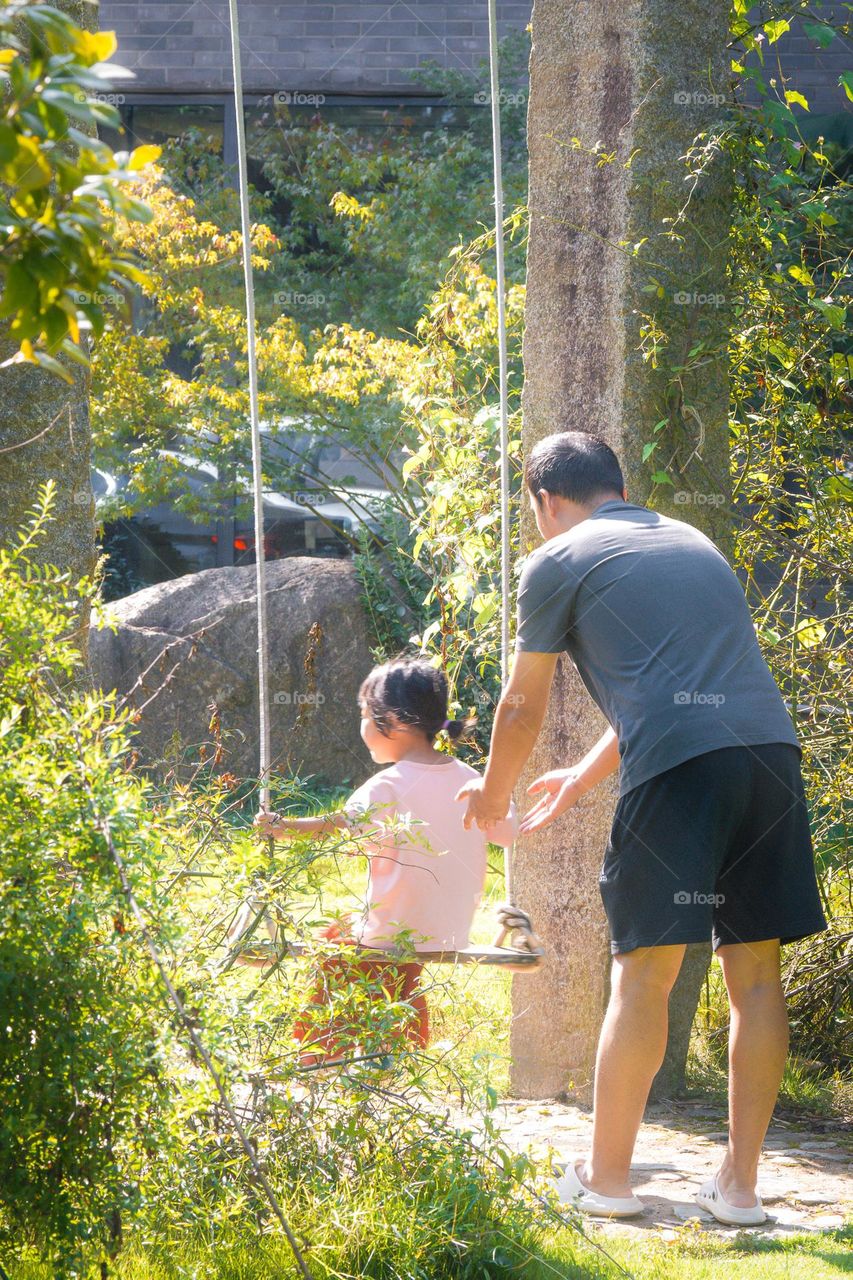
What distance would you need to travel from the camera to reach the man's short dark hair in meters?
3.43

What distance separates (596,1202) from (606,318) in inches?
93.4

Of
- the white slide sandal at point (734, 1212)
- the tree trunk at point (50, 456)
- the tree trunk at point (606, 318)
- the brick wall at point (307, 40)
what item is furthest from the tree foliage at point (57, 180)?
the brick wall at point (307, 40)

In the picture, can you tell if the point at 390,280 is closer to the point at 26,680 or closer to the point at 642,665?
the point at 642,665

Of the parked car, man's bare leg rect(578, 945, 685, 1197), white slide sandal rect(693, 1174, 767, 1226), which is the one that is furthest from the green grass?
the parked car

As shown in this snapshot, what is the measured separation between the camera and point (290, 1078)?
2646 millimetres

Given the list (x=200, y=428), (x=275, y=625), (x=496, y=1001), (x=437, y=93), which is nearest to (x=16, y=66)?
(x=496, y=1001)

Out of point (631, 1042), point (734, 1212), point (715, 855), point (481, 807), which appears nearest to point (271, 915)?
point (481, 807)

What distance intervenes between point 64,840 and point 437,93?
35.1ft

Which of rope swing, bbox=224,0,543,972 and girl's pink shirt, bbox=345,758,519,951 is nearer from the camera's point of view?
rope swing, bbox=224,0,543,972

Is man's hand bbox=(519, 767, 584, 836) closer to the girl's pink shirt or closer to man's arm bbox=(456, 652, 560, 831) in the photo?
the girl's pink shirt

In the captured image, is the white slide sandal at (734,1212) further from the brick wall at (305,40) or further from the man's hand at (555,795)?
the brick wall at (305,40)

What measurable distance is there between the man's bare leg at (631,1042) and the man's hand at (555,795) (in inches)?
20.3

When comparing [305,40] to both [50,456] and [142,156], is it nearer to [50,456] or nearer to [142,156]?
[50,456]

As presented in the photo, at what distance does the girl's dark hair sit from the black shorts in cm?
67
